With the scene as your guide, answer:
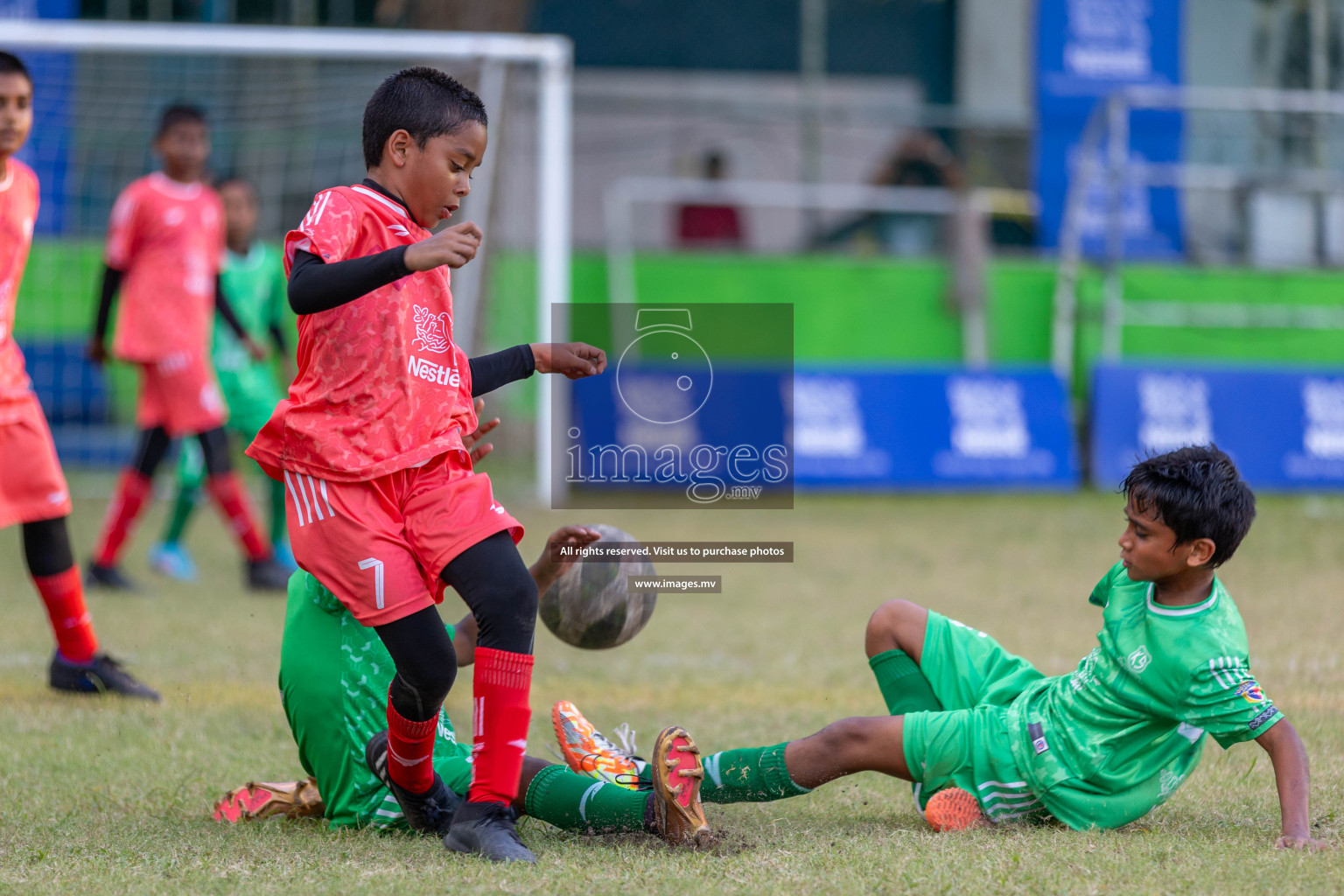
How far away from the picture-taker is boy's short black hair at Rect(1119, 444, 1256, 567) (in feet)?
10.5

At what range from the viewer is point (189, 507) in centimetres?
777

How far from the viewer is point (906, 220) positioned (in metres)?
13.2

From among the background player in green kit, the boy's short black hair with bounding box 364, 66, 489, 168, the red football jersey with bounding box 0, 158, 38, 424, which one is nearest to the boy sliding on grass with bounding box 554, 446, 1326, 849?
the boy's short black hair with bounding box 364, 66, 489, 168

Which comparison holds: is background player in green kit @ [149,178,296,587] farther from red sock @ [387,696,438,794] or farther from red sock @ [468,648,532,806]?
red sock @ [468,648,532,806]

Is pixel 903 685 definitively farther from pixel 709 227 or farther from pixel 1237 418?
pixel 709 227

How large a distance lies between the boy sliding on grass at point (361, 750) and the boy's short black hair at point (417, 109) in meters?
0.98

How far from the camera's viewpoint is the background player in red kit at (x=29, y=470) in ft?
15.2

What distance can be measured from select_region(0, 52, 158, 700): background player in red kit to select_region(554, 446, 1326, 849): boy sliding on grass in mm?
2178

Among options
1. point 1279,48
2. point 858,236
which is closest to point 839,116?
point 858,236

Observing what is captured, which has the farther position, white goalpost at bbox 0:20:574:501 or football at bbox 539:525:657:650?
white goalpost at bbox 0:20:574:501

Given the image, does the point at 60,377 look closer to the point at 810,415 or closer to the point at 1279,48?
the point at 810,415

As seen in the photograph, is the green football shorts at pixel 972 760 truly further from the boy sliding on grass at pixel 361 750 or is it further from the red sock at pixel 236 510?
the red sock at pixel 236 510

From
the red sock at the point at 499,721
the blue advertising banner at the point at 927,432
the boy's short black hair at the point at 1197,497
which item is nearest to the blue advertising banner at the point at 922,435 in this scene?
the blue advertising banner at the point at 927,432

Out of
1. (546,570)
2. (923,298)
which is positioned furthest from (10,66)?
(923,298)
